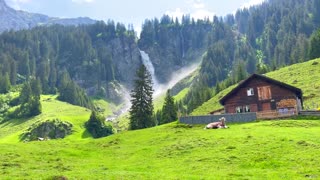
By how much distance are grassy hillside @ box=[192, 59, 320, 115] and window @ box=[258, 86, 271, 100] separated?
10.3m

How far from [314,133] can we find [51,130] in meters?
126

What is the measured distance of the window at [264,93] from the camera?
238ft

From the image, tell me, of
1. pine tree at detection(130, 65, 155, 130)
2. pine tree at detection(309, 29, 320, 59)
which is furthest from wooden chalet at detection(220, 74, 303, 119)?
pine tree at detection(309, 29, 320, 59)

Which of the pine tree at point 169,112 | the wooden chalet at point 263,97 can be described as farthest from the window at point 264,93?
the pine tree at point 169,112

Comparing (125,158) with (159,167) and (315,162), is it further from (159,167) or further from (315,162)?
(315,162)

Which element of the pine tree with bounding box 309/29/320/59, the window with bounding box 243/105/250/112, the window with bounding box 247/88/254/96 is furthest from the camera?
the pine tree with bounding box 309/29/320/59

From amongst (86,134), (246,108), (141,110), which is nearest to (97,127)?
(86,134)

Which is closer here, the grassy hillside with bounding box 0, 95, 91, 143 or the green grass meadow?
the green grass meadow

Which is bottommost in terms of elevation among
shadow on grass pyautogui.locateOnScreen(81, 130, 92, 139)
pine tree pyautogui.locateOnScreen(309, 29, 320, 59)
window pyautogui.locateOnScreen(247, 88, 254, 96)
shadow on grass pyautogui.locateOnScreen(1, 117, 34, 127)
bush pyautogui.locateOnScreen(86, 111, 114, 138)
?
shadow on grass pyautogui.locateOnScreen(81, 130, 92, 139)

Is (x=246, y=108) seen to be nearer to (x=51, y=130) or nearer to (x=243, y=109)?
(x=243, y=109)

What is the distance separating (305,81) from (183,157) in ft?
240

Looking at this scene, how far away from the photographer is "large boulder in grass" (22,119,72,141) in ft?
484

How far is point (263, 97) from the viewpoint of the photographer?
240ft

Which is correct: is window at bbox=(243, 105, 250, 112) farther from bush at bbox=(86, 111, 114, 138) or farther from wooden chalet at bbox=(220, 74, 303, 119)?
bush at bbox=(86, 111, 114, 138)
